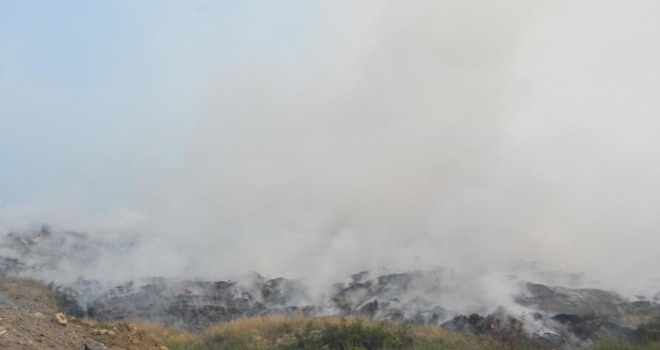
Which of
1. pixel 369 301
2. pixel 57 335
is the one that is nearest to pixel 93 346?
pixel 57 335

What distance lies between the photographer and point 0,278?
24.0m

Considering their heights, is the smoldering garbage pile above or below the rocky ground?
above

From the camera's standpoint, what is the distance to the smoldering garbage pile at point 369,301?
19.1 m

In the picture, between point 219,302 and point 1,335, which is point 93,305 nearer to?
point 219,302

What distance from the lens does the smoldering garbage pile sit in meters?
19.1

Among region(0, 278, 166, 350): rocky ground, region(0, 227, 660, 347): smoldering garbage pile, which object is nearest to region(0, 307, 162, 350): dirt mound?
region(0, 278, 166, 350): rocky ground

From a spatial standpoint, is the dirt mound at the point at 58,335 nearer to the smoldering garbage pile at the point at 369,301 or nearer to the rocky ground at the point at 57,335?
the rocky ground at the point at 57,335

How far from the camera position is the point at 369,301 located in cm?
2433

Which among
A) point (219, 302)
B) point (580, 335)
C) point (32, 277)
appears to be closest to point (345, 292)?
point (219, 302)

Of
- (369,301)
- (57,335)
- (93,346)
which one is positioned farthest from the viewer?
(369,301)

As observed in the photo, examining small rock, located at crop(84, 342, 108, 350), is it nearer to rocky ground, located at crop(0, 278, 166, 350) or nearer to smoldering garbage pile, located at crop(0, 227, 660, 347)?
rocky ground, located at crop(0, 278, 166, 350)

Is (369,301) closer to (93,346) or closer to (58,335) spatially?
(93,346)

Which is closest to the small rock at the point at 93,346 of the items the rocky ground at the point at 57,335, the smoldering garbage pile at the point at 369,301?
the rocky ground at the point at 57,335

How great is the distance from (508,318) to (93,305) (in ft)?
61.8
